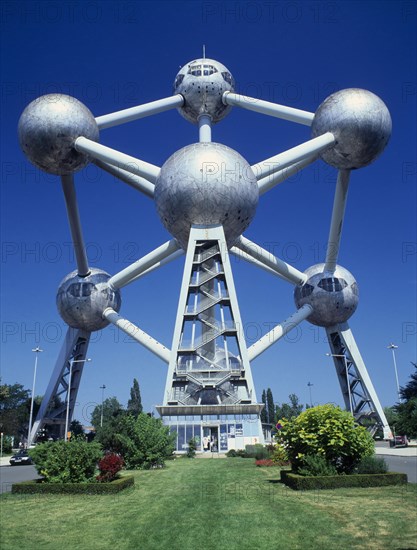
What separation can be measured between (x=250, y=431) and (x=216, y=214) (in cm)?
1474

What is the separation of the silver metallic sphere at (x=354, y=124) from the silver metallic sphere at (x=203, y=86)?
1259cm

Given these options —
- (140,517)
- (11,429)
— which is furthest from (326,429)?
(11,429)

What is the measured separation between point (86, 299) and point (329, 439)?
31690mm

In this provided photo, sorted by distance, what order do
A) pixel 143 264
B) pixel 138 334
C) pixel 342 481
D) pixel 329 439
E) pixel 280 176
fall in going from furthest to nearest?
pixel 143 264 → pixel 138 334 → pixel 280 176 → pixel 329 439 → pixel 342 481

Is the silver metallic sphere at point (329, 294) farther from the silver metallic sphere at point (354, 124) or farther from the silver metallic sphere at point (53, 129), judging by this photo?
the silver metallic sphere at point (53, 129)

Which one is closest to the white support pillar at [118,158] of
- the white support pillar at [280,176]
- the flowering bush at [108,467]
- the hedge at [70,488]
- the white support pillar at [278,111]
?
the white support pillar at [280,176]

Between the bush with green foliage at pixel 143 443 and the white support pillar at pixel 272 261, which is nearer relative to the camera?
the bush with green foliage at pixel 143 443

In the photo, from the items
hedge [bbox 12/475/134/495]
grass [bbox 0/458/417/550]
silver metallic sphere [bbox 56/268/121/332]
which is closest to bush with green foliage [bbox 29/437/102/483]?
hedge [bbox 12/475/134/495]

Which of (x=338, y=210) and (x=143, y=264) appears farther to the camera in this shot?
(x=143, y=264)

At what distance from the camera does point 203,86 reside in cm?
4500

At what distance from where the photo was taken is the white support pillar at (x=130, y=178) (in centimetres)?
3772

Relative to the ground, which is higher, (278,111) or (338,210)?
(278,111)

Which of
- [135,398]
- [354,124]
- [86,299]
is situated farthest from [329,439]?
[135,398]

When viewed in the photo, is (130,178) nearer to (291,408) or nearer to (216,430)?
(216,430)
